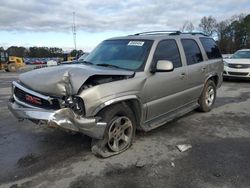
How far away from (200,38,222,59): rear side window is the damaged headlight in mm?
4330

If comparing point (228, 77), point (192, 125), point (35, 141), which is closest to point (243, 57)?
point (228, 77)

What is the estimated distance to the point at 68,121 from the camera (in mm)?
4219

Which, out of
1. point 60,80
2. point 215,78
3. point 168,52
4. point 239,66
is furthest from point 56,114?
point 239,66

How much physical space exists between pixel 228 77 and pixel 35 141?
11.6m

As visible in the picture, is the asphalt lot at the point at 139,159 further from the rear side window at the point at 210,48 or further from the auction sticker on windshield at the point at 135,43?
the rear side window at the point at 210,48

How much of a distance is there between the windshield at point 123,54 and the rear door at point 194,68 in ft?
4.27

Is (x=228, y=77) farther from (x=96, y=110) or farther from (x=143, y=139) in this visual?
(x=96, y=110)

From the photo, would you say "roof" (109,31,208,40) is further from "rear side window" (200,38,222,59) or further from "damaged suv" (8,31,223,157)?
"rear side window" (200,38,222,59)

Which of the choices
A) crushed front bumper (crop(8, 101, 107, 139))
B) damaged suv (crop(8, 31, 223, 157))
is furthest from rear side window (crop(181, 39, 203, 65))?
crushed front bumper (crop(8, 101, 107, 139))

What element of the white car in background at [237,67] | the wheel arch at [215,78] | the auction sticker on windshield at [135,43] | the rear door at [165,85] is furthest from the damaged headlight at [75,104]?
the white car in background at [237,67]

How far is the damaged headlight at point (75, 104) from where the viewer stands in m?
4.28

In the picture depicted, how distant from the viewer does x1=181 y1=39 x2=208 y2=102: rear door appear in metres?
6.61

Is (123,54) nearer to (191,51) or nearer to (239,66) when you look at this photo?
(191,51)

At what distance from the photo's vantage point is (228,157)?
15.8 feet
